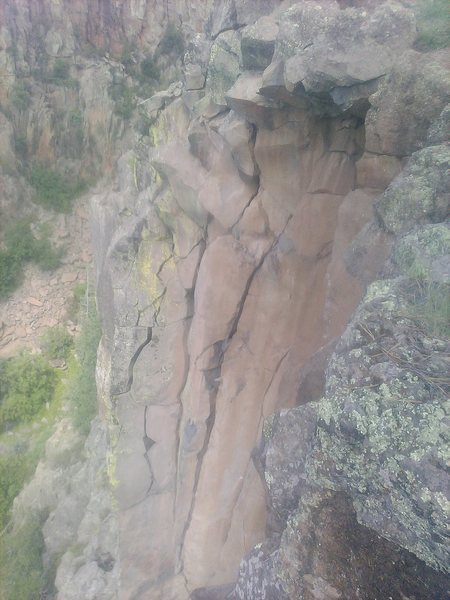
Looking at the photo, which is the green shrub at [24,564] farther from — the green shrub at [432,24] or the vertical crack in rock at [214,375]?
the green shrub at [432,24]

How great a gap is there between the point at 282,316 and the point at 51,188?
1390 cm

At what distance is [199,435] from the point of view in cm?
862

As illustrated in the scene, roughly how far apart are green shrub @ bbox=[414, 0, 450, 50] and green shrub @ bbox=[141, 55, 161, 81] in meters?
15.6

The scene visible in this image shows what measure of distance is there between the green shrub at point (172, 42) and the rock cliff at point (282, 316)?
444 inches

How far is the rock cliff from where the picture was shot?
12.3 feet

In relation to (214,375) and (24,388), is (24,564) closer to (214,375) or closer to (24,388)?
(24,388)

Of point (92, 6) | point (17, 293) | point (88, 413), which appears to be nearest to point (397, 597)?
point (88, 413)

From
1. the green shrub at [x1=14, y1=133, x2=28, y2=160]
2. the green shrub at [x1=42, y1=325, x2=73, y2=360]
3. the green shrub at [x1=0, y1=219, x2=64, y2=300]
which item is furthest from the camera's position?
the green shrub at [x1=14, y1=133, x2=28, y2=160]

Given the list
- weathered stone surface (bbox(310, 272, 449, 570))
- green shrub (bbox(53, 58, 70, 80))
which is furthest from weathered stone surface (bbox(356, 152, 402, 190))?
green shrub (bbox(53, 58, 70, 80))

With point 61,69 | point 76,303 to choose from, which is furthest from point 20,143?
point 76,303

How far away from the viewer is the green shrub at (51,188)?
18188 millimetres

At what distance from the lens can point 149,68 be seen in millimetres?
18906

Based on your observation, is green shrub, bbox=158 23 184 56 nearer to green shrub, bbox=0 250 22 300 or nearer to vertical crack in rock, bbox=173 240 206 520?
green shrub, bbox=0 250 22 300

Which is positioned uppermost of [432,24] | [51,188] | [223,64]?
[432,24]
